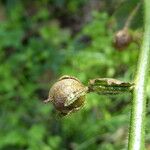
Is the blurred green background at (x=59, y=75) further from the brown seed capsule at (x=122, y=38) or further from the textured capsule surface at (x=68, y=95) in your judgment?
the textured capsule surface at (x=68, y=95)

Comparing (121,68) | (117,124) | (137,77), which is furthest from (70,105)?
(121,68)

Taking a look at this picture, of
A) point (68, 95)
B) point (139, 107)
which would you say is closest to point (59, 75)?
point (68, 95)

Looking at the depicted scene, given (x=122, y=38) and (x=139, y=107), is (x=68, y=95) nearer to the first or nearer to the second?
(x=139, y=107)

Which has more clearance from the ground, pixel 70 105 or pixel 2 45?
pixel 2 45

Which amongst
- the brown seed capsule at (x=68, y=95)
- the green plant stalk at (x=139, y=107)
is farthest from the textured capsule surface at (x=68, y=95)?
the green plant stalk at (x=139, y=107)

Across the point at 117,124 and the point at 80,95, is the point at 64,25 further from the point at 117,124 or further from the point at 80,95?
the point at 80,95

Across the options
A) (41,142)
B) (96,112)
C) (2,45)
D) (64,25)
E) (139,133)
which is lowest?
(139,133)
